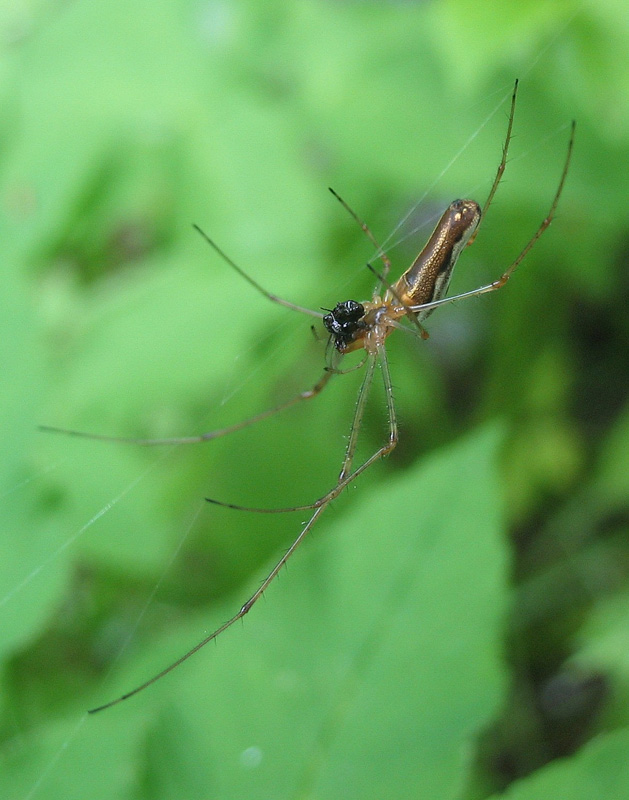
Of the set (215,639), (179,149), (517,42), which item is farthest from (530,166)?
(215,639)

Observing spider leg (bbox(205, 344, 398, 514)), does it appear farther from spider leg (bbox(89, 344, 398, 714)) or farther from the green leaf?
the green leaf

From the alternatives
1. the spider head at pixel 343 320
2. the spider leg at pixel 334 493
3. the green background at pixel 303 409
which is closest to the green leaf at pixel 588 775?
the green background at pixel 303 409

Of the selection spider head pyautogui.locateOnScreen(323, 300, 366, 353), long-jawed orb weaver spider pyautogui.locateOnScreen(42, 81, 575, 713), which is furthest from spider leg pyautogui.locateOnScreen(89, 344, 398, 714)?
spider head pyautogui.locateOnScreen(323, 300, 366, 353)

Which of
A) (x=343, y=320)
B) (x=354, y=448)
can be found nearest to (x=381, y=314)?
(x=343, y=320)

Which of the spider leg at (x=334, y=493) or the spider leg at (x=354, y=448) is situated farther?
the spider leg at (x=354, y=448)

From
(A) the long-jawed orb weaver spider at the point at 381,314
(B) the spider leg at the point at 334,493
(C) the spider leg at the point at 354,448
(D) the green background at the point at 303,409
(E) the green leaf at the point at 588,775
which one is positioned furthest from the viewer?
(C) the spider leg at the point at 354,448

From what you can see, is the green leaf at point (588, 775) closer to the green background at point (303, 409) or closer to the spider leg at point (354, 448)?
the green background at point (303, 409)

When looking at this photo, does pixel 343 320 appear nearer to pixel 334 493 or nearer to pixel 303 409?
pixel 334 493
